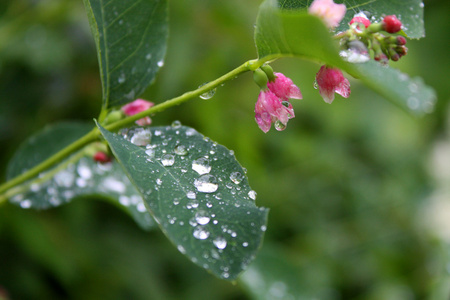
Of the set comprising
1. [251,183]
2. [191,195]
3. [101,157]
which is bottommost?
[251,183]

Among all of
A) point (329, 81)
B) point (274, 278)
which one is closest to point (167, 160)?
point (329, 81)

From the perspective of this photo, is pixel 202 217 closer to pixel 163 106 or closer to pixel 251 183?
pixel 163 106

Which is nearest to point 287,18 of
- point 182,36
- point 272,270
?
point 272,270

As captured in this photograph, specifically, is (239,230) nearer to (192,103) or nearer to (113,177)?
(113,177)

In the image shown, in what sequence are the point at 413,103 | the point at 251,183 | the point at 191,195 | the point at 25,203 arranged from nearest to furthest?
the point at 413,103 → the point at 191,195 → the point at 25,203 → the point at 251,183

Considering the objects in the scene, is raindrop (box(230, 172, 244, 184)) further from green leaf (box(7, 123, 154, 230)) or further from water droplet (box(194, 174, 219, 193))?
green leaf (box(7, 123, 154, 230))

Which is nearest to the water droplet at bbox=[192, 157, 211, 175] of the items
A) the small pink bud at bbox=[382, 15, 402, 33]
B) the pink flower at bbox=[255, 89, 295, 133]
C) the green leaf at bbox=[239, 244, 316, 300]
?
the pink flower at bbox=[255, 89, 295, 133]
